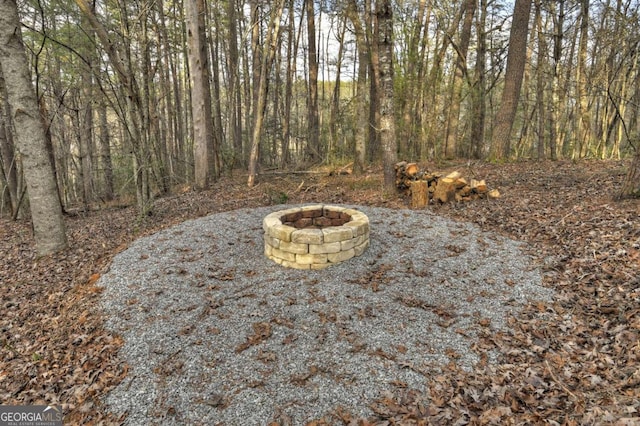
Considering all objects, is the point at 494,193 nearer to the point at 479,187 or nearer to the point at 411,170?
the point at 479,187

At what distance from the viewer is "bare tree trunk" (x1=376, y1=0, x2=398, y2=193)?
623 cm

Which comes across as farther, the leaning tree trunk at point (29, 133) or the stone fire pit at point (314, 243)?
the leaning tree trunk at point (29, 133)

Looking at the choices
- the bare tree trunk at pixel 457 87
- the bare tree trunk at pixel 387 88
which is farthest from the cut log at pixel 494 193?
the bare tree trunk at pixel 457 87

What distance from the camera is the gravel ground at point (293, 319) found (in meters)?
2.60

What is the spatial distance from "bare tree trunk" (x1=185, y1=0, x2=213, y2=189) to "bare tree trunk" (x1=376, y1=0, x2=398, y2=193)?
469 cm

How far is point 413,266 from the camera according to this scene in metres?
4.42

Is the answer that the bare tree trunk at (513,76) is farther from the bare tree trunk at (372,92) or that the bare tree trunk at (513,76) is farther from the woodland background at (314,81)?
the bare tree trunk at (372,92)

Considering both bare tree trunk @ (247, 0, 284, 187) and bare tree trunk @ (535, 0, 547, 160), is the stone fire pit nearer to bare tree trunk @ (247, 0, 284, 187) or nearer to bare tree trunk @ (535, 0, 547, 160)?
bare tree trunk @ (247, 0, 284, 187)

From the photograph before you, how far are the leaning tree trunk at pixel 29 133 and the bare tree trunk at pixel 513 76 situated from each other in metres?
10.1

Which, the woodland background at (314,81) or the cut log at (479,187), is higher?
the woodland background at (314,81)

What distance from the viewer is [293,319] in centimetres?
347

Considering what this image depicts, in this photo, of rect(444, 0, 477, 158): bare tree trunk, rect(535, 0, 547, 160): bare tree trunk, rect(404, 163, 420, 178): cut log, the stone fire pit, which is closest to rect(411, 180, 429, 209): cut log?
rect(404, 163, 420, 178): cut log

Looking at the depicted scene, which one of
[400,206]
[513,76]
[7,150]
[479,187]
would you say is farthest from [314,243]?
[7,150]

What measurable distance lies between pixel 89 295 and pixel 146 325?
1188mm
